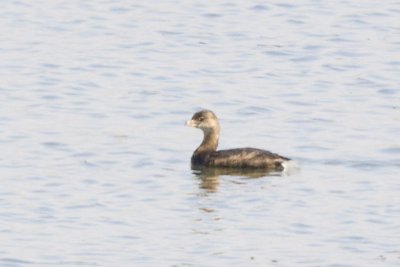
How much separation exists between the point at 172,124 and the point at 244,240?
7286mm

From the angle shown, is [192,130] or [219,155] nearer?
[219,155]

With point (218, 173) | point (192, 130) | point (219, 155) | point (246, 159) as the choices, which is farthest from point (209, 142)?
point (192, 130)

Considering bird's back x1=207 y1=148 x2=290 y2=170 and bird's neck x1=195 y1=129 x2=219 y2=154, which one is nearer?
bird's back x1=207 y1=148 x2=290 y2=170

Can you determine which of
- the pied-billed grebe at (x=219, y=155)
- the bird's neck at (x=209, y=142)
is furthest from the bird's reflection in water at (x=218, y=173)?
the bird's neck at (x=209, y=142)

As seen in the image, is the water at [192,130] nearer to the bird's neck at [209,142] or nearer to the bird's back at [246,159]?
the bird's back at [246,159]

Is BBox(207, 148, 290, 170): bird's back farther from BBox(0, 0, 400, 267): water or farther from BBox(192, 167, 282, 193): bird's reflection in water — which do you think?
BBox(0, 0, 400, 267): water

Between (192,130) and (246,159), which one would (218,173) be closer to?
(246,159)

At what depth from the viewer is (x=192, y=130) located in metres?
24.5

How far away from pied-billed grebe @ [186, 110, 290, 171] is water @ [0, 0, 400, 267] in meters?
0.29

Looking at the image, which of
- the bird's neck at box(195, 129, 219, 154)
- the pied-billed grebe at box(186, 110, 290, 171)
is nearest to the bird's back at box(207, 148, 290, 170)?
the pied-billed grebe at box(186, 110, 290, 171)

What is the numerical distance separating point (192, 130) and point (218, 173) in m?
2.76

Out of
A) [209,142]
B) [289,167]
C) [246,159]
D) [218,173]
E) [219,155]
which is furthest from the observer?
[209,142]

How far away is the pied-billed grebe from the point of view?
21.4 meters

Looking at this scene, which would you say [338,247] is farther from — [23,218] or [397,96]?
[397,96]
